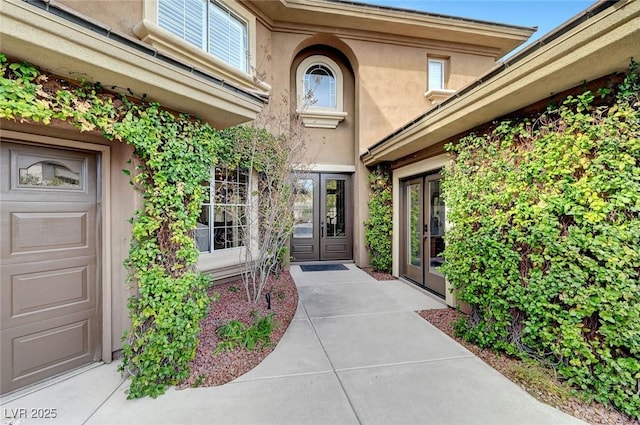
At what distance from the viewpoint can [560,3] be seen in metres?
6.73

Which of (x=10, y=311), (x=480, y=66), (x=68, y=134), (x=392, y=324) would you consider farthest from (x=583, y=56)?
(x=480, y=66)

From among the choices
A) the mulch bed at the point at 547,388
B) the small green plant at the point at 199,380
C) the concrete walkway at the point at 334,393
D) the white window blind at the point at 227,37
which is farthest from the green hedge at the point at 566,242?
the white window blind at the point at 227,37

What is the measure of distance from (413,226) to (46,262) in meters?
6.98

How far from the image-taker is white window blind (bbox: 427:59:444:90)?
972 centimetres

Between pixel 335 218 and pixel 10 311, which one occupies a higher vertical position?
pixel 335 218

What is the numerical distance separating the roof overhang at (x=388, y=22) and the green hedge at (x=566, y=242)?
622cm

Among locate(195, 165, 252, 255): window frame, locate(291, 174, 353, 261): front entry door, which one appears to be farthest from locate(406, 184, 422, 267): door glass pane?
locate(195, 165, 252, 255): window frame

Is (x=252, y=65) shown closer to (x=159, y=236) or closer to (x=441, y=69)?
(x=159, y=236)

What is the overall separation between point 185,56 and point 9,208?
12.9ft

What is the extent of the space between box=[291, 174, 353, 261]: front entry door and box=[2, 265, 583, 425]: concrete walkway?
17.3ft

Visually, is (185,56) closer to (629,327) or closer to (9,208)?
(9,208)

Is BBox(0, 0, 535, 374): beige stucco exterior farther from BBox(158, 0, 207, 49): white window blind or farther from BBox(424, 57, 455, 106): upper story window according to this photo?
BBox(158, 0, 207, 49): white window blind

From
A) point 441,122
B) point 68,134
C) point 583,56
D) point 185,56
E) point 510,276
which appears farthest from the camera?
point 185,56

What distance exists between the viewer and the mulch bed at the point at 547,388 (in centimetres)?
273
